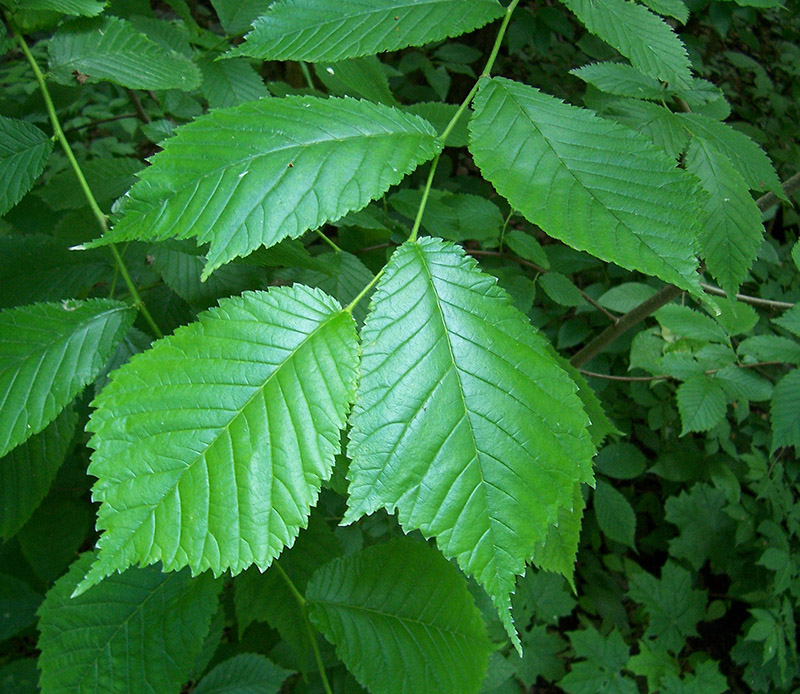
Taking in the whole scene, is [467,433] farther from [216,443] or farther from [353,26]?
[353,26]

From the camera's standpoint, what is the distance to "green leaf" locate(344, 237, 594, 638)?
1.97 ft

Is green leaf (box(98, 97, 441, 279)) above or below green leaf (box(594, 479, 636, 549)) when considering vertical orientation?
above

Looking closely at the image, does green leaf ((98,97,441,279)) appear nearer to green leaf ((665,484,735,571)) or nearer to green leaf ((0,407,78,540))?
green leaf ((0,407,78,540))

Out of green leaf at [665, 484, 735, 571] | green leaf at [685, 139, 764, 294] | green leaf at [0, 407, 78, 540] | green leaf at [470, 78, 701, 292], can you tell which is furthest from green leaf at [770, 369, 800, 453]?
green leaf at [0, 407, 78, 540]

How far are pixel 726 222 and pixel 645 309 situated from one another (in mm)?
588

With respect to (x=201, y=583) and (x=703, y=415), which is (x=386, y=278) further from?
(x=703, y=415)

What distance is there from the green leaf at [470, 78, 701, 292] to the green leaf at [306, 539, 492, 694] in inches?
24.9

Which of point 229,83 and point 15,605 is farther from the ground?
point 229,83

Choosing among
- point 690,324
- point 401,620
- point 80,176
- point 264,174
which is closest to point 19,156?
point 80,176

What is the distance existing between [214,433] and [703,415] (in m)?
1.74

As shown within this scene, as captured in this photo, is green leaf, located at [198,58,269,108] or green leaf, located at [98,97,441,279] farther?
green leaf, located at [198,58,269,108]

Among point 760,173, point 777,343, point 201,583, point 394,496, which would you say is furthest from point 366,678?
point 777,343

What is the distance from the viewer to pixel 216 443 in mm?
618

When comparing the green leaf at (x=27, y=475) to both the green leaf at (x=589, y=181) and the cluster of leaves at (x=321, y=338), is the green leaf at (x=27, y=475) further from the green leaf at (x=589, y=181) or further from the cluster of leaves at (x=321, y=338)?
the green leaf at (x=589, y=181)
